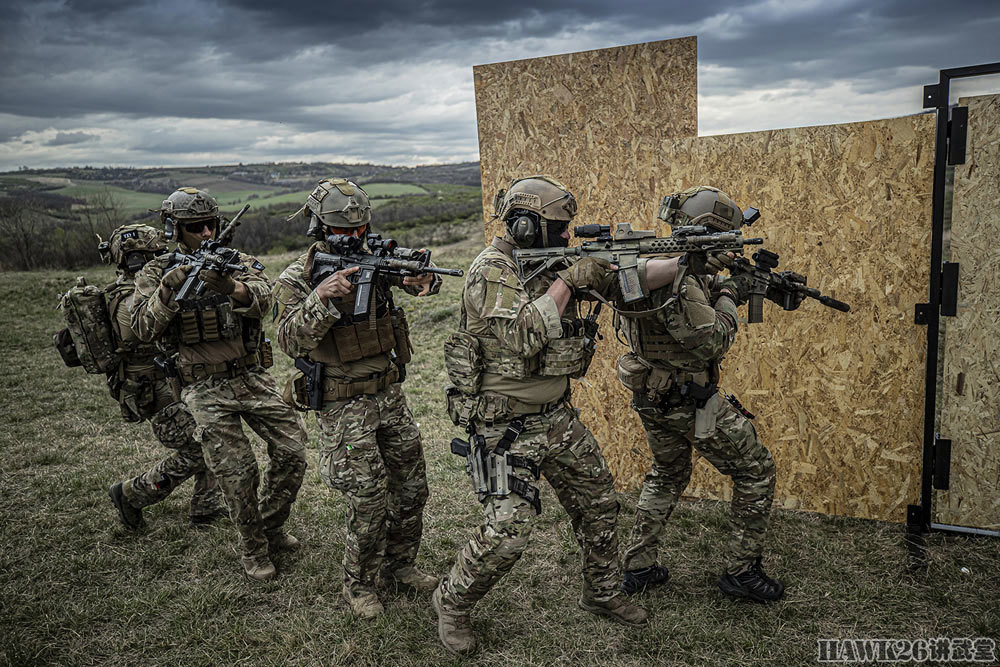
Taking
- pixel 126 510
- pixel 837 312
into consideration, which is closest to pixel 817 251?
pixel 837 312

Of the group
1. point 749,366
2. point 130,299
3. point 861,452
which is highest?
point 130,299

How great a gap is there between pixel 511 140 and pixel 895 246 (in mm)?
3397

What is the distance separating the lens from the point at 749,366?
5.67 metres

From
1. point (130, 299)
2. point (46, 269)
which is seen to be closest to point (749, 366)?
point (130, 299)

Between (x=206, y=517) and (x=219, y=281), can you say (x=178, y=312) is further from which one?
(x=206, y=517)

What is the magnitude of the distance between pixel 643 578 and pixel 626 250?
2506 millimetres

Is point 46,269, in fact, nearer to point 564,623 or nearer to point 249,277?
point 249,277

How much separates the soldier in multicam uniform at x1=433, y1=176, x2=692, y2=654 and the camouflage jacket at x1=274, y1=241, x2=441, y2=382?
23.7 inches

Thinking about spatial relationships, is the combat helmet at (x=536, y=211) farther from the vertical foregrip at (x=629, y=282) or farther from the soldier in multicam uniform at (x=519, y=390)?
the vertical foregrip at (x=629, y=282)

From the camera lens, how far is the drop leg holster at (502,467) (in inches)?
151

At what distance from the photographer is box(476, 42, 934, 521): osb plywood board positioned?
5008 millimetres

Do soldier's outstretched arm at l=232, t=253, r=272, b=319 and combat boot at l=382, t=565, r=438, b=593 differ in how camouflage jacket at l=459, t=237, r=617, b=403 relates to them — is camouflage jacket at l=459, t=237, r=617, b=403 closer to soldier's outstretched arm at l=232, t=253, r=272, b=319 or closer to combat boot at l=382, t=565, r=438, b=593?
combat boot at l=382, t=565, r=438, b=593

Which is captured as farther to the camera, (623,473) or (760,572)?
(623,473)

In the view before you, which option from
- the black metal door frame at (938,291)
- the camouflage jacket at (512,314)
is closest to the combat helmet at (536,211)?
the camouflage jacket at (512,314)
